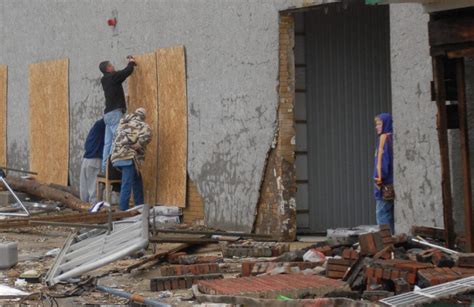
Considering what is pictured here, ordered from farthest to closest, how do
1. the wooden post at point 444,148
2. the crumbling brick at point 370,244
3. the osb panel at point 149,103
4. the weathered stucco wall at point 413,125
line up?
the osb panel at point 149,103
the weathered stucco wall at point 413,125
the wooden post at point 444,148
the crumbling brick at point 370,244

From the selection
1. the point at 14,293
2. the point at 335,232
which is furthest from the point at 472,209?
the point at 14,293

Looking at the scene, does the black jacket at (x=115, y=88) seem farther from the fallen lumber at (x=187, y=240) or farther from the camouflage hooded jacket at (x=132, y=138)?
the fallen lumber at (x=187, y=240)

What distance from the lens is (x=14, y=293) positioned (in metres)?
9.51

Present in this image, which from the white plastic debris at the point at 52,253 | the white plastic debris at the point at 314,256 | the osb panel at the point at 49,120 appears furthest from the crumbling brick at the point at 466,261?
the osb panel at the point at 49,120

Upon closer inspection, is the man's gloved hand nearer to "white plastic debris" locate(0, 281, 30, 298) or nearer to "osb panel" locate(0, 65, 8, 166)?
"osb panel" locate(0, 65, 8, 166)

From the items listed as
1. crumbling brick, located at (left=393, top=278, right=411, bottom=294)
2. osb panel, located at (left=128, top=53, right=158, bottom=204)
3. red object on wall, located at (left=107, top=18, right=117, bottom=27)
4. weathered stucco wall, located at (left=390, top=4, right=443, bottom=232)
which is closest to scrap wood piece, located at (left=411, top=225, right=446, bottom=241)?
weathered stucco wall, located at (left=390, top=4, right=443, bottom=232)

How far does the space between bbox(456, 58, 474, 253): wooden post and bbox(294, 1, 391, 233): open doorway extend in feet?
13.1

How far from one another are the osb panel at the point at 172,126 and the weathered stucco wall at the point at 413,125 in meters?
4.39

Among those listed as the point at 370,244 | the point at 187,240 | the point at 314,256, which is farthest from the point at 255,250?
the point at 370,244

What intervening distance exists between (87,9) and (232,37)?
→ 4372 millimetres

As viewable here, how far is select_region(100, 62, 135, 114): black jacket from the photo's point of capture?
1580 cm

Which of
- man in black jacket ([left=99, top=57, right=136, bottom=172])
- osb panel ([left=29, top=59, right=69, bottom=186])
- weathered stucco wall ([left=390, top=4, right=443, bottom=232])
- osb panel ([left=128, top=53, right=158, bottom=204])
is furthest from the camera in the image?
osb panel ([left=29, top=59, right=69, bottom=186])

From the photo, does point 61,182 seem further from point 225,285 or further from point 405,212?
point 225,285

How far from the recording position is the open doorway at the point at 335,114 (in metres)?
13.6
